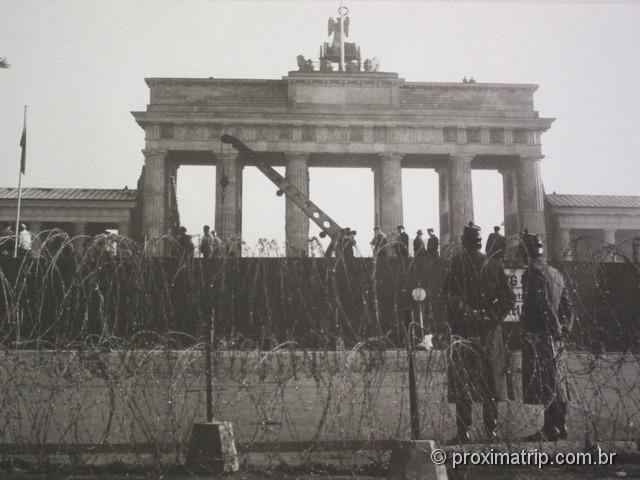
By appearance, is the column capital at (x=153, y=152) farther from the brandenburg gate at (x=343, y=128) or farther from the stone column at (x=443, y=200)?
the stone column at (x=443, y=200)

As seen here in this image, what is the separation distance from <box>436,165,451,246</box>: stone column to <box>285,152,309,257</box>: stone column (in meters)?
10.7

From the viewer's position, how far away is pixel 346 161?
46844 millimetres

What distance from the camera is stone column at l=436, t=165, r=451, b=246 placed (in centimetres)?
4795

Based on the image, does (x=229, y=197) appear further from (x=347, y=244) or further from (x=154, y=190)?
(x=347, y=244)

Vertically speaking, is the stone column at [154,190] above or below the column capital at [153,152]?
below

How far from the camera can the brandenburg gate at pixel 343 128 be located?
141 feet

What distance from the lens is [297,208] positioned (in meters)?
42.7

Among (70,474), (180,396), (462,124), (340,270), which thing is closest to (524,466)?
(70,474)

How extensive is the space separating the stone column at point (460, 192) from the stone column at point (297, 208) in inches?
381

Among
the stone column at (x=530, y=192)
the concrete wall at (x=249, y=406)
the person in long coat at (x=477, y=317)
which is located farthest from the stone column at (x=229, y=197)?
the person in long coat at (x=477, y=317)

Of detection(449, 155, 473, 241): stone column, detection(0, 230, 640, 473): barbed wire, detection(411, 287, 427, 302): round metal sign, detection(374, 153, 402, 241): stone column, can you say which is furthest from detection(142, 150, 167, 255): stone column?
detection(411, 287, 427, 302): round metal sign

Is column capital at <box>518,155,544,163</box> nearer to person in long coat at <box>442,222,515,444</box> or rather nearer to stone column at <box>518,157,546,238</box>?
stone column at <box>518,157,546,238</box>

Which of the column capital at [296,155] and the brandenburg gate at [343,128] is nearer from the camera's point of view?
the brandenburg gate at [343,128]

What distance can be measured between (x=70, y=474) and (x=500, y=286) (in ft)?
15.6
